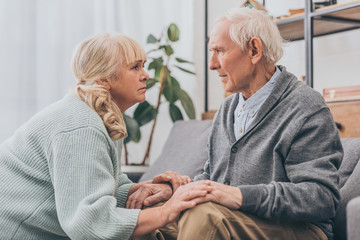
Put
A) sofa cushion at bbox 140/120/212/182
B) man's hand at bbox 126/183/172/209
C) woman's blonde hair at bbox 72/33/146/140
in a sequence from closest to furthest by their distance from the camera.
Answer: woman's blonde hair at bbox 72/33/146/140 → man's hand at bbox 126/183/172/209 → sofa cushion at bbox 140/120/212/182

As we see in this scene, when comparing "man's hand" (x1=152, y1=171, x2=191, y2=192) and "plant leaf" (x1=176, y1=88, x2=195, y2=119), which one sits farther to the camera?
"plant leaf" (x1=176, y1=88, x2=195, y2=119)

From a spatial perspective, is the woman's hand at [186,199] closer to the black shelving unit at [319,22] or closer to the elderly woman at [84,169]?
the elderly woman at [84,169]

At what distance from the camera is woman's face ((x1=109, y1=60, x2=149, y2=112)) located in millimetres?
1632

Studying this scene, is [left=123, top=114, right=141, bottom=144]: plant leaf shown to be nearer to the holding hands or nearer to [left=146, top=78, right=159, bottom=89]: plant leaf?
[left=146, top=78, right=159, bottom=89]: plant leaf

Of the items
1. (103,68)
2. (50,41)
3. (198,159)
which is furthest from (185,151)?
(50,41)

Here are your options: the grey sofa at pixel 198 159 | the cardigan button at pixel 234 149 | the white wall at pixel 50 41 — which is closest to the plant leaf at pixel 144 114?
the white wall at pixel 50 41

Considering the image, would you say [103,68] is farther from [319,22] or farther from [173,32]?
[173,32]

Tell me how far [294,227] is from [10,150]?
0.87 meters

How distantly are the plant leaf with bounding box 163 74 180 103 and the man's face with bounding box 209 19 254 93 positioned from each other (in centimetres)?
176

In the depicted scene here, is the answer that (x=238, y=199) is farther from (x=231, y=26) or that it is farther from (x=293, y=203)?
(x=231, y=26)

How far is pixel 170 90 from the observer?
3.51 m

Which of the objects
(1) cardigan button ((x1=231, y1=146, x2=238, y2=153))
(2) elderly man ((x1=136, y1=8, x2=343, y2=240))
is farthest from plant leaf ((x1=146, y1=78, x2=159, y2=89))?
(1) cardigan button ((x1=231, y1=146, x2=238, y2=153))

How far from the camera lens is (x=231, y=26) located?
5.59 feet

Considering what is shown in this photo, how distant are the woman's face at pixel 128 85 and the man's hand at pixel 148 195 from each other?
29cm
